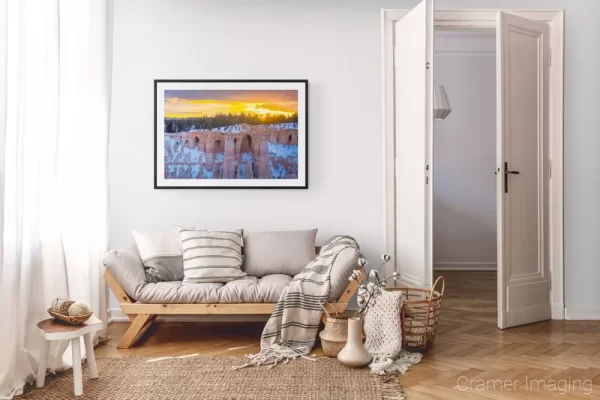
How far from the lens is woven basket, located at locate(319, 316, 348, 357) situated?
3.44 m

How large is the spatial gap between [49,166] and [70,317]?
2.80 feet

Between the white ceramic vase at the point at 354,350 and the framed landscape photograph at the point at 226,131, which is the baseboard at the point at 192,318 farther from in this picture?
the white ceramic vase at the point at 354,350

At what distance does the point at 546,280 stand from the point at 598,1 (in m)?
2.23

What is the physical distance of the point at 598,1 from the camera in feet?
15.2

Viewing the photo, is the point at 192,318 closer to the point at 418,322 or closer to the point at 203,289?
the point at 203,289

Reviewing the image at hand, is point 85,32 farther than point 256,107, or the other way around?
point 256,107

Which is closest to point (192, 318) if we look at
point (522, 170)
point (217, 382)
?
point (217, 382)

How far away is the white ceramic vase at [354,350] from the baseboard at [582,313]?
216 centimetres

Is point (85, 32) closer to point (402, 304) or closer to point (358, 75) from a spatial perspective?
point (358, 75)

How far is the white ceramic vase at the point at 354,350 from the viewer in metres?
3.23

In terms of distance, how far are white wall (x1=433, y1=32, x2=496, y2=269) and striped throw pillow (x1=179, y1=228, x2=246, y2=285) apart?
3.98 meters

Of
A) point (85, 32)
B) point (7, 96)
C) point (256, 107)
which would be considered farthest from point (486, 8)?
point (7, 96)

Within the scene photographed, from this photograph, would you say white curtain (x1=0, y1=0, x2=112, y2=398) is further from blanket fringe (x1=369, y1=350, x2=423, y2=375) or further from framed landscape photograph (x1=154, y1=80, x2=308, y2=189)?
blanket fringe (x1=369, y1=350, x2=423, y2=375)

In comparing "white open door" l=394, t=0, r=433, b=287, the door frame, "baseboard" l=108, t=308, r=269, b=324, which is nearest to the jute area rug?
"baseboard" l=108, t=308, r=269, b=324
